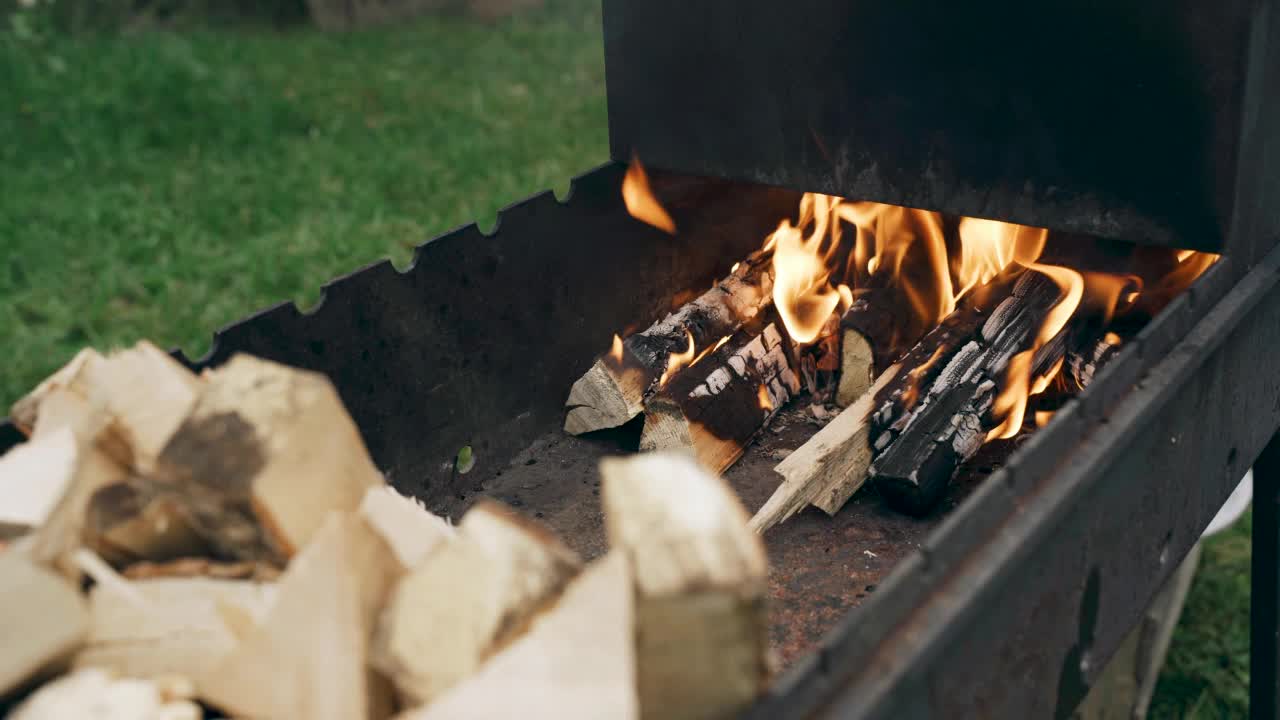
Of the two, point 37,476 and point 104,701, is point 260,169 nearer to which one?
point 37,476

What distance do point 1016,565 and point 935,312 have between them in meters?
1.37

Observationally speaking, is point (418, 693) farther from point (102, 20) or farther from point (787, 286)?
point (102, 20)

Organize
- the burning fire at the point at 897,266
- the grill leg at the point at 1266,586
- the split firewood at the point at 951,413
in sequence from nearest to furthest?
the split firewood at the point at 951,413, the burning fire at the point at 897,266, the grill leg at the point at 1266,586

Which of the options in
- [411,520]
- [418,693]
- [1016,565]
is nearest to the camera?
[418,693]

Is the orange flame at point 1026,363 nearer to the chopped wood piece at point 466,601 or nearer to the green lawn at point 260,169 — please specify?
the green lawn at point 260,169

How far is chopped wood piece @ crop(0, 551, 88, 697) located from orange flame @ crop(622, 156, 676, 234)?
173 cm

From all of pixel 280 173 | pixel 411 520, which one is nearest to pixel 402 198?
pixel 280 173

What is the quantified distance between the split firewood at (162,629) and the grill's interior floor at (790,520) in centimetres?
100

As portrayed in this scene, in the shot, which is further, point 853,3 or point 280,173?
point 280,173

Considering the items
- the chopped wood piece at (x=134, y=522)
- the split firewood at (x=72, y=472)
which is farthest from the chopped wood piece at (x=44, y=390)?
the chopped wood piece at (x=134, y=522)

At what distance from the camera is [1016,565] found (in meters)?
1.44

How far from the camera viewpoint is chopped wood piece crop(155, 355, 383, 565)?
1297 mm

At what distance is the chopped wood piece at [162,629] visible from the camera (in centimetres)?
127

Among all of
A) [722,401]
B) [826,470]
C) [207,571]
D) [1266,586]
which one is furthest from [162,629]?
[1266,586]
